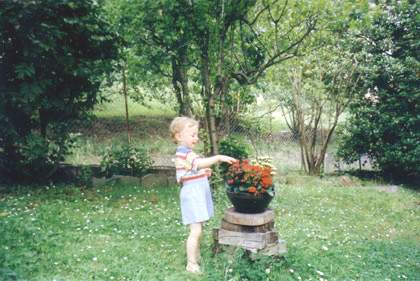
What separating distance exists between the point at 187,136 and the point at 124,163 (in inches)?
157

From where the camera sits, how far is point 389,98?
9953mm

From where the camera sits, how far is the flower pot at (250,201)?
404 centimetres

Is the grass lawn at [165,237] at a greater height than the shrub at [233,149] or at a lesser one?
lesser

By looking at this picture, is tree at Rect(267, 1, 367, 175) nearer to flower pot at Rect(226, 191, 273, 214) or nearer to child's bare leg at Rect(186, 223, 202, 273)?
flower pot at Rect(226, 191, 273, 214)

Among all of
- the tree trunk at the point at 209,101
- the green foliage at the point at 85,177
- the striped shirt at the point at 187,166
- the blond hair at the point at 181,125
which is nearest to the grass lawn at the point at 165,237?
the green foliage at the point at 85,177

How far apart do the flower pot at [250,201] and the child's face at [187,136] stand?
2.10 ft

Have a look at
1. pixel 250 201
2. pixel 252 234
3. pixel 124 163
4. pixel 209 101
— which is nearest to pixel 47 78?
pixel 124 163

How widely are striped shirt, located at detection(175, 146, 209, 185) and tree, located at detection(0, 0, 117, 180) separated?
332 cm

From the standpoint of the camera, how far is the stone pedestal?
13.3 feet

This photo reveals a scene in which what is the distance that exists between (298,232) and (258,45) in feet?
11.8

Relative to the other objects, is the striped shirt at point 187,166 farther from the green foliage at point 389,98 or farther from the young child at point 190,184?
the green foliage at point 389,98

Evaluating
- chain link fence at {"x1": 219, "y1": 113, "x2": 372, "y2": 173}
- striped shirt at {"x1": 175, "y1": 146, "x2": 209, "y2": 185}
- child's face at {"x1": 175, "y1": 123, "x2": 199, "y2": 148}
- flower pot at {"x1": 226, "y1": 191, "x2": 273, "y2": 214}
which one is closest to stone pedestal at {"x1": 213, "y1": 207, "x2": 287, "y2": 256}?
flower pot at {"x1": 226, "y1": 191, "x2": 273, "y2": 214}

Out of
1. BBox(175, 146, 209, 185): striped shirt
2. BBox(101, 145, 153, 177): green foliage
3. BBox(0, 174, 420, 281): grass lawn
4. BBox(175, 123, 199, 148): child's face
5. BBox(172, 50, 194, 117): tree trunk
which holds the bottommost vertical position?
BBox(0, 174, 420, 281): grass lawn

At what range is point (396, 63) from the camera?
984cm
